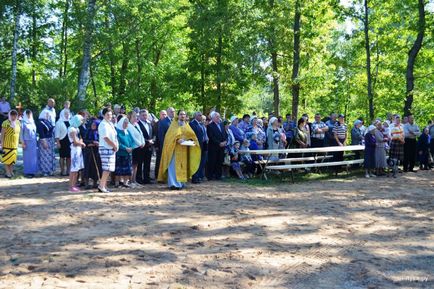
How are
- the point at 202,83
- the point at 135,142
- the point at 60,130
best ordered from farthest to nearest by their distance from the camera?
the point at 202,83 < the point at 60,130 < the point at 135,142

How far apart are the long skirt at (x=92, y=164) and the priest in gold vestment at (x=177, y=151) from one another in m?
1.50

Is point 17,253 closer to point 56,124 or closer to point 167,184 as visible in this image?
point 167,184

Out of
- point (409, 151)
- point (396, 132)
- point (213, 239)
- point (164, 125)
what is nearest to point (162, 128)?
point (164, 125)

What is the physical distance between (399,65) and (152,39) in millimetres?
14498

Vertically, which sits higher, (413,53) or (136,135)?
(413,53)

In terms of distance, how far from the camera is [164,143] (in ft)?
38.9

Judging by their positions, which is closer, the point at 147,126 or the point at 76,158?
the point at 76,158

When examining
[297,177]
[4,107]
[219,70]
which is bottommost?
[297,177]

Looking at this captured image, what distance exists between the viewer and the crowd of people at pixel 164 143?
37.5ft

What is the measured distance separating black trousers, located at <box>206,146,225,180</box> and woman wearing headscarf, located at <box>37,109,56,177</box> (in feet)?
14.2

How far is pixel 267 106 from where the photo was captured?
69.3m

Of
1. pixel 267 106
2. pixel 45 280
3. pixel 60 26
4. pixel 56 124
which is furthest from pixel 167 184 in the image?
pixel 267 106

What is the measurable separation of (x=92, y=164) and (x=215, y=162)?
376cm

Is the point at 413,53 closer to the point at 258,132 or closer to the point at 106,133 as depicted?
the point at 258,132
